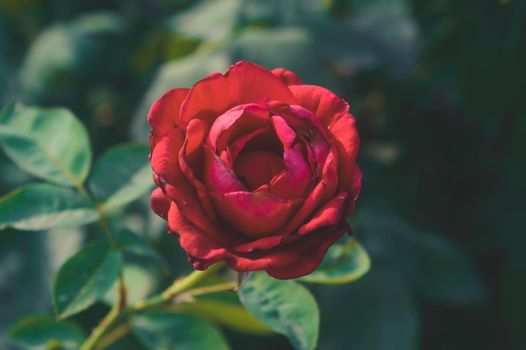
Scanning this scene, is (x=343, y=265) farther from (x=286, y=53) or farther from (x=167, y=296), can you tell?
(x=286, y=53)

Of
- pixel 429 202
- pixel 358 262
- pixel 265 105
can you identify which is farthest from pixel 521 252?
pixel 265 105

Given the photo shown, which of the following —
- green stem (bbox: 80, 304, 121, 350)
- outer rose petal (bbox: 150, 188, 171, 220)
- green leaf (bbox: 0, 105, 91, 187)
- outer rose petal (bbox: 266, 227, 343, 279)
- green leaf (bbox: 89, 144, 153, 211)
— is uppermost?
outer rose petal (bbox: 150, 188, 171, 220)

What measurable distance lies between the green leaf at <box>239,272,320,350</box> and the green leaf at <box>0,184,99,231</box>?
0.67 ft

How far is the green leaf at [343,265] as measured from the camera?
832 mm

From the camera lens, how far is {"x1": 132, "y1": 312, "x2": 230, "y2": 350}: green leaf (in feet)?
3.15

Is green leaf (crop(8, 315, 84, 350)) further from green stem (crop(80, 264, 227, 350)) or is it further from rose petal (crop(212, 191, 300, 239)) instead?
rose petal (crop(212, 191, 300, 239))

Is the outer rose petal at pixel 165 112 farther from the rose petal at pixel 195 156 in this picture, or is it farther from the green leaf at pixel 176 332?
the green leaf at pixel 176 332

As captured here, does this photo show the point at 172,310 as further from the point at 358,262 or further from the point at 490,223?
the point at 490,223

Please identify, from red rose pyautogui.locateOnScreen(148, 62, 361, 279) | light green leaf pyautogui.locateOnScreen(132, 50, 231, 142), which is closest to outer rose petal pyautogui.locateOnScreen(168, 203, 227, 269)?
red rose pyautogui.locateOnScreen(148, 62, 361, 279)

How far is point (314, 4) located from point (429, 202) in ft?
1.56

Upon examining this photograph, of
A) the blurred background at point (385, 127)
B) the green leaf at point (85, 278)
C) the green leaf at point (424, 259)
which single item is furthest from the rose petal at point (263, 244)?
the green leaf at point (424, 259)

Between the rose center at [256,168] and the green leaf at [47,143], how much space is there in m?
0.29

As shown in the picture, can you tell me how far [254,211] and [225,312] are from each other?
0.44 meters

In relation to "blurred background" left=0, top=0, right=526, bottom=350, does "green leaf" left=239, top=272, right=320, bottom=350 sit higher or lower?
higher
